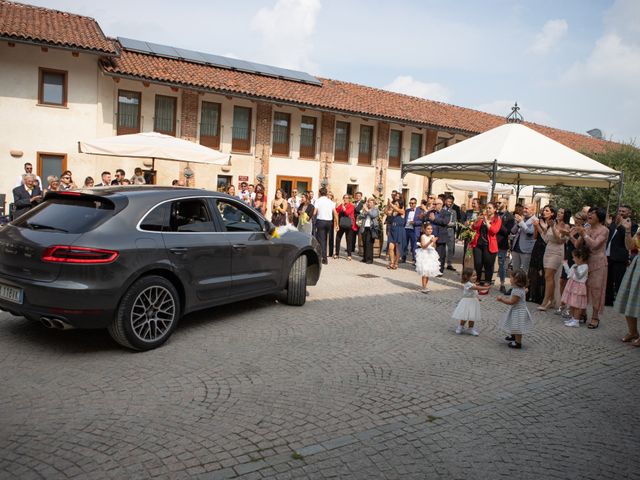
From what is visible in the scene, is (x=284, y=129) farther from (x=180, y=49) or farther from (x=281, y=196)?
(x=281, y=196)

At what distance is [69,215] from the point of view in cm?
554

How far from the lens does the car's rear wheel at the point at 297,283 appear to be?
26.5ft

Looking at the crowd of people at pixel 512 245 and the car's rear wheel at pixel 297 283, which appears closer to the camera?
the crowd of people at pixel 512 245

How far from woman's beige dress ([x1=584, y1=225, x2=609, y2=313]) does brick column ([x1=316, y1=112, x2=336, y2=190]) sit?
2023cm

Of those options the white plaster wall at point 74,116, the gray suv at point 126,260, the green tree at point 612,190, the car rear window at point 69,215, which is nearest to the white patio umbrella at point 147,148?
the gray suv at point 126,260

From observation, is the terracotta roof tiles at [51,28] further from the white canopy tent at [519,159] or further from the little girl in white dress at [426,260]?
the little girl in white dress at [426,260]

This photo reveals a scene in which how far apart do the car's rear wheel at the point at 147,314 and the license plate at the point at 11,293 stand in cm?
93

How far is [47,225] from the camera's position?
216 inches

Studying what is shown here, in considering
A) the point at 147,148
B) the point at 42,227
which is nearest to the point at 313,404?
the point at 42,227

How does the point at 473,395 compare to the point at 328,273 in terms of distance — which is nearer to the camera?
the point at 473,395

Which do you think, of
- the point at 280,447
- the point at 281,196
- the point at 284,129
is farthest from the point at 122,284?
the point at 284,129

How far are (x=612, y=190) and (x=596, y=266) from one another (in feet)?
67.5

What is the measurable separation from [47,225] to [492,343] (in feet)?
18.2

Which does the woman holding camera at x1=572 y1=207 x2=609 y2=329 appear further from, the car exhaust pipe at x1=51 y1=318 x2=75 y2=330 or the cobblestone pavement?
the car exhaust pipe at x1=51 y1=318 x2=75 y2=330
